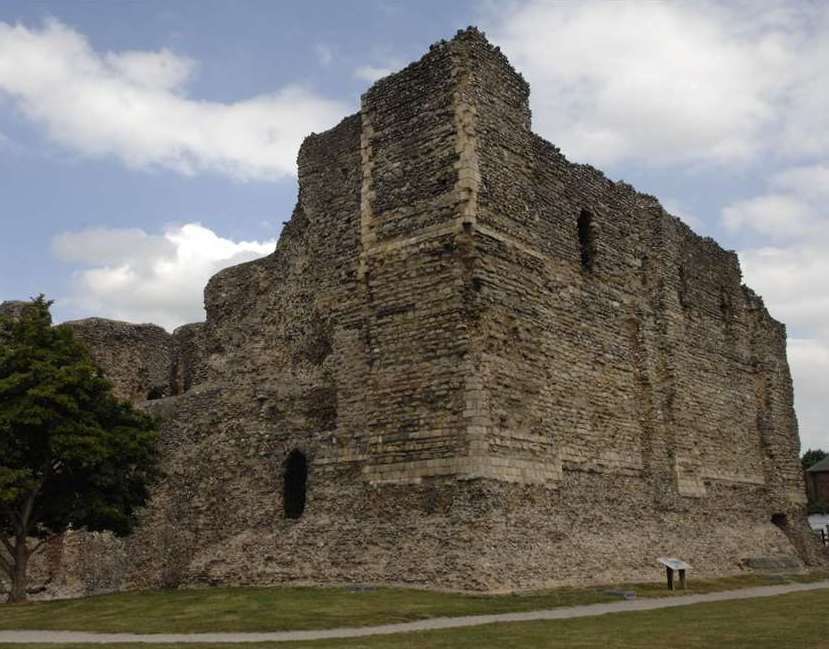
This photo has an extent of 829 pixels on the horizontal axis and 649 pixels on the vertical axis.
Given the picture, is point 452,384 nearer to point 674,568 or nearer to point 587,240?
point 674,568

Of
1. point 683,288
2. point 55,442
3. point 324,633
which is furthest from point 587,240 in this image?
point 324,633

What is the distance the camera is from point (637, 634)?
10664mm

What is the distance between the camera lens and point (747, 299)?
92.0ft

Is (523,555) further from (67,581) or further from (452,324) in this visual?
(67,581)

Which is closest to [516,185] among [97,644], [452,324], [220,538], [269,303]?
[452,324]

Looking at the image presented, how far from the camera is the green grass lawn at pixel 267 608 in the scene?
12.2 m

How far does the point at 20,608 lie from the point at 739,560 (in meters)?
16.1

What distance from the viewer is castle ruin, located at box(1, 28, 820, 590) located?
52.9 ft

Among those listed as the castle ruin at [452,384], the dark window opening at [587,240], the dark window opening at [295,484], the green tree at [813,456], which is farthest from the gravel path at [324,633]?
the green tree at [813,456]

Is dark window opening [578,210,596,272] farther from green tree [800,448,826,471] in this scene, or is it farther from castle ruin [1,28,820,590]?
green tree [800,448,826,471]

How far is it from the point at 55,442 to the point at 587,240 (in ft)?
38.7

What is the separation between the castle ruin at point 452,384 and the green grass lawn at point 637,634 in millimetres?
3267

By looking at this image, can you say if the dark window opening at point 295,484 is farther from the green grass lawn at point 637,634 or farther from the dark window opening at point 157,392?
the dark window opening at point 157,392

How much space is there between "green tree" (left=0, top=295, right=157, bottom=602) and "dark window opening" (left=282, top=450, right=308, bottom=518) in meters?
2.79
